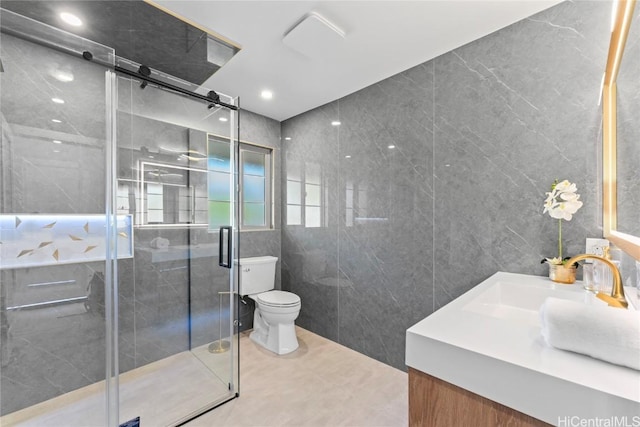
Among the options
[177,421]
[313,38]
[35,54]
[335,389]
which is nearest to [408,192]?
[313,38]

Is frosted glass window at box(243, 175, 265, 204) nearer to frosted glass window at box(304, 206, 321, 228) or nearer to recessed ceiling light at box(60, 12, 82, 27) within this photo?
frosted glass window at box(304, 206, 321, 228)

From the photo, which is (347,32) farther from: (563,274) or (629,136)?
(563,274)

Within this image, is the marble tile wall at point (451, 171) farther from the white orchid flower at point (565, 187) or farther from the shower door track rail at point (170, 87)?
the shower door track rail at point (170, 87)

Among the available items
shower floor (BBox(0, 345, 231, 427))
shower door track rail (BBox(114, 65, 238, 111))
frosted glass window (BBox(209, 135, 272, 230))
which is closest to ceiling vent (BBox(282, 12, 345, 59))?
shower door track rail (BBox(114, 65, 238, 111))

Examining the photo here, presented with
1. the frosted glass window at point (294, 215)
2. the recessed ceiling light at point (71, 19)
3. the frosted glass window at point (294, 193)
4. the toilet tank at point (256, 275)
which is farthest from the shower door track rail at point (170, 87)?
the toilet tank at point (256, 275)

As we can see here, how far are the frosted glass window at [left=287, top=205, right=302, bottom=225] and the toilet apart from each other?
0.48 m

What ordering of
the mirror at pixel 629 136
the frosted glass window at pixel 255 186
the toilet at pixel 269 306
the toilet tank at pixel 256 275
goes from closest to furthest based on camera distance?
1. the mirror at pixel 629 136
2. the toilet at pixel 269 306
3. the toilet tank at pixel 256 275
4. the frosted glass window at pixel 255 186

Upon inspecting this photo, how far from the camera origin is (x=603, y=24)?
1.43 metres

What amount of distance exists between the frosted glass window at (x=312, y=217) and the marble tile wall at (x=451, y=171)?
0.13 metres

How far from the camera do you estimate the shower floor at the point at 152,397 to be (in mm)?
1730

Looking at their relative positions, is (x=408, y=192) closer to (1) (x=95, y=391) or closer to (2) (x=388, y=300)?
(2) (x=388, y=300)

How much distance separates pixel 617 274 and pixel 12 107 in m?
3.11

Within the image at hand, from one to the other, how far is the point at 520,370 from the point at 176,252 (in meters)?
2.53

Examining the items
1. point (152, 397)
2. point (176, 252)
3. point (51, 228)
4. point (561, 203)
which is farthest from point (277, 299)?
point (561, 203)
